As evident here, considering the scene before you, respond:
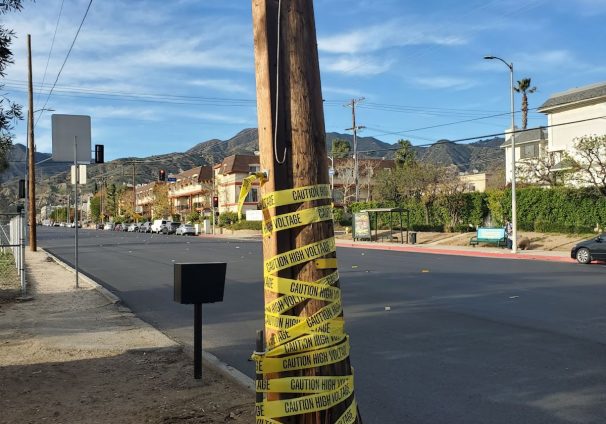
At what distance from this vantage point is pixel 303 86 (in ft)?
10.2

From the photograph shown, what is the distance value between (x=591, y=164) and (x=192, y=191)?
75.7 m

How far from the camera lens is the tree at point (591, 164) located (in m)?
30.5

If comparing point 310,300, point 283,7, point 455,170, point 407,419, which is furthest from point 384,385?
point 455,170

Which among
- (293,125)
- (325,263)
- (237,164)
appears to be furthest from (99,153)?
(237,164)

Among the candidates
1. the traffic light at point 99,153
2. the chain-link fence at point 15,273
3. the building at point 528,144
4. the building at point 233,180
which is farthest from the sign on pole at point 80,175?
the building at point 233,180

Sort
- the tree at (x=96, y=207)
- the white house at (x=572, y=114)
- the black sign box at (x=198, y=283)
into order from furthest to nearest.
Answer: the tree at (x=96, y=207), the white house at (x=572, y=114), the black sign box at (x=198, y=283)

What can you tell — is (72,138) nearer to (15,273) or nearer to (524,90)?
(15,273)

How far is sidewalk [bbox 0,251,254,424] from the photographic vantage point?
4754 mm

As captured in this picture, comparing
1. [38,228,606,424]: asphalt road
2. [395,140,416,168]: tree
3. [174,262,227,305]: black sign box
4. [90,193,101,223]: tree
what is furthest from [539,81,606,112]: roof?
[90,193,101,223]: tree

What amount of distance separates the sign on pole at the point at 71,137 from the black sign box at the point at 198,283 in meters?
8.16

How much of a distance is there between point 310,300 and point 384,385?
10.7ft

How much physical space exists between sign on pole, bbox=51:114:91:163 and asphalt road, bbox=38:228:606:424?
11.2 feet

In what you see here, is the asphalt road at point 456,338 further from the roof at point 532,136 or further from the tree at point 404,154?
the tree at point 404,154

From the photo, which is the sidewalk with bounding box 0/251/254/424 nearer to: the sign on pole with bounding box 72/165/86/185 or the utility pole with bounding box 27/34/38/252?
the sign on pole with bounding box 72/165/86/185
